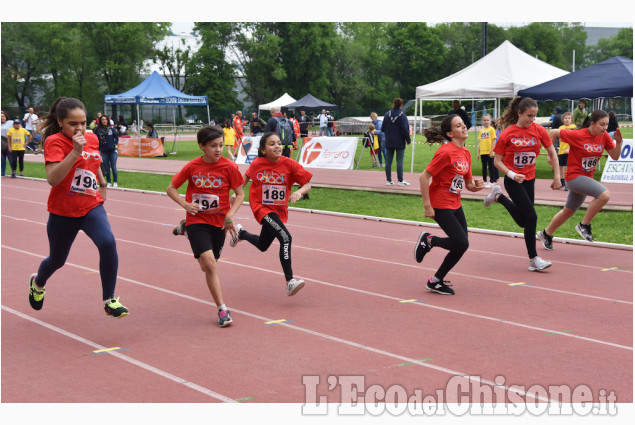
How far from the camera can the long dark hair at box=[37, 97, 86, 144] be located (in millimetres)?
6232

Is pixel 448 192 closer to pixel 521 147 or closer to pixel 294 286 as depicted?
pixel 521 147

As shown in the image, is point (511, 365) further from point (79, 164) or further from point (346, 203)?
point (346, 203)

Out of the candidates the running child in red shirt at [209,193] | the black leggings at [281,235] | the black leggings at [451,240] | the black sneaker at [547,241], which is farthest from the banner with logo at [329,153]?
the running child in red shirt at [209,193]

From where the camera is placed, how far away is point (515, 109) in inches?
371

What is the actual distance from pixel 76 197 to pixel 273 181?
216 centimetres

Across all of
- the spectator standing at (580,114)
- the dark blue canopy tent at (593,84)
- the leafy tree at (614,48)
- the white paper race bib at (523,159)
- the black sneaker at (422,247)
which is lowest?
the black sneaker at (422,247)

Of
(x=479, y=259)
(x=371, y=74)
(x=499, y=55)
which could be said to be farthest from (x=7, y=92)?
(x=479, y=259)

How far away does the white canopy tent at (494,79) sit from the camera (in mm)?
21359

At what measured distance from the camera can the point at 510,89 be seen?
21.3 metres

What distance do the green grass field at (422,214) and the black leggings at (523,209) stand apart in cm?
251

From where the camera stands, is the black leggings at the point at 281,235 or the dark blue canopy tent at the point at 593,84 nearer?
the black leggings at the point at 281,235

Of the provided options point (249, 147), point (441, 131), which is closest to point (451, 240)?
point (441, 131)

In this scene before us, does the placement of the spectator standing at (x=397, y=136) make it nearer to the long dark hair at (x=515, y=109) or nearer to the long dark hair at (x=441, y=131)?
the long dark hair at (x=515, y=109)

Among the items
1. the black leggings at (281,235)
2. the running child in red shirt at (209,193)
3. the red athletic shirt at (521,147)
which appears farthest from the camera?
the red athletic shirt at (521,147)
